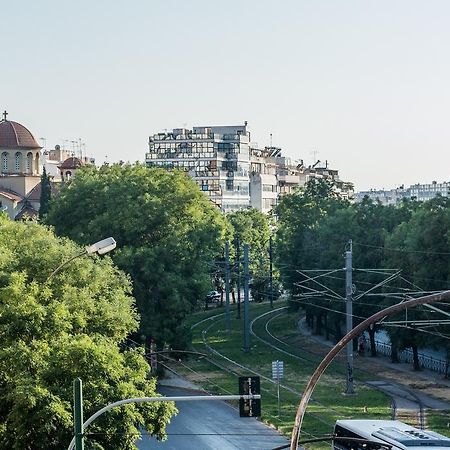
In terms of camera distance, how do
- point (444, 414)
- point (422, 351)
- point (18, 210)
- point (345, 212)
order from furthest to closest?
point (18, 210)
point (345, 212)
point (422, 351)
point (444, 414)

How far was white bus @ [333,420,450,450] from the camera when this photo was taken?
34.9m

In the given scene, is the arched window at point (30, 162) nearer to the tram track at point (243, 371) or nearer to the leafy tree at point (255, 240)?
the leafy tree at point (255, 240)

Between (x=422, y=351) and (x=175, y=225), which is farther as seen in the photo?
(x=422, y=351)

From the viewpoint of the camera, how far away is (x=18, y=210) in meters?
138

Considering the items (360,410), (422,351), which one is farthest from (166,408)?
(422,351)

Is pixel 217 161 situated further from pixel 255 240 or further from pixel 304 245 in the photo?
pixel 304 245

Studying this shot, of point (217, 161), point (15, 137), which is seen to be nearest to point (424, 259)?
point (15, 137)

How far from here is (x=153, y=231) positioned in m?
73.1

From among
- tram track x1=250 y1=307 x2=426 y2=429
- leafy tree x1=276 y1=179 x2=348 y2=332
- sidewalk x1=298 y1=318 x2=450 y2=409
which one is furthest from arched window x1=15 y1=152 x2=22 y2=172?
tram track x1=250 y1=307 x2=426 y2=429

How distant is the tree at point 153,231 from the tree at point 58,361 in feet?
76.0

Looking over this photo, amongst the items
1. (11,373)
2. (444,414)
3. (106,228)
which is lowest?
(444,414)

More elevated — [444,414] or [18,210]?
[18,210]

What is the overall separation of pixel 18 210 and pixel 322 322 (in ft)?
170

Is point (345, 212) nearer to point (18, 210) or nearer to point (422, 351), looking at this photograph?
point (422, 351)
